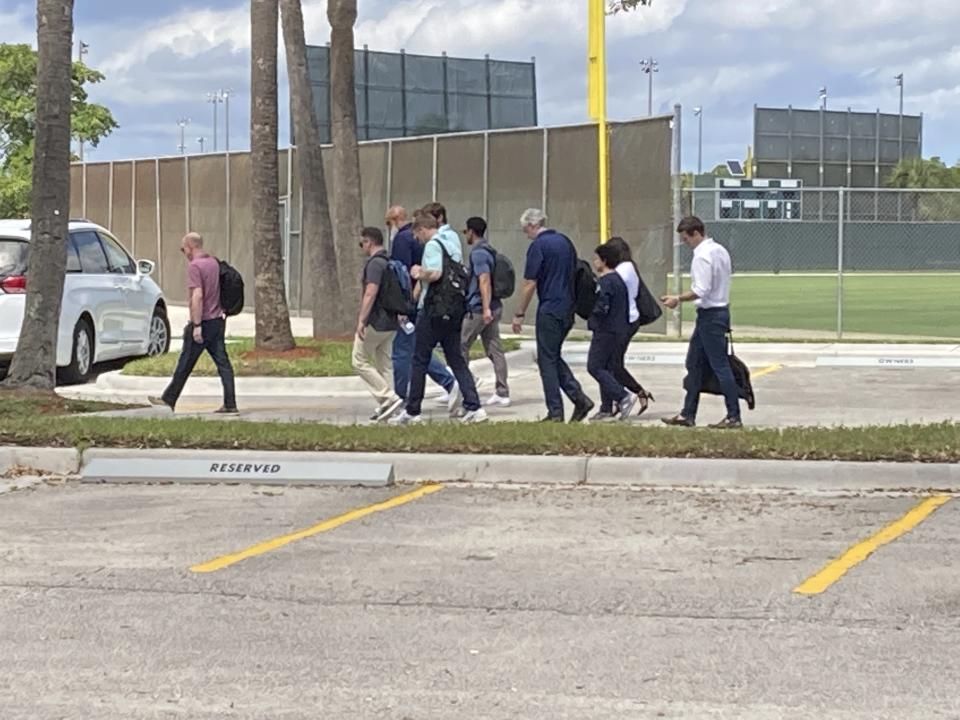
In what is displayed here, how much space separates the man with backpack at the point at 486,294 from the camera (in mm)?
12281

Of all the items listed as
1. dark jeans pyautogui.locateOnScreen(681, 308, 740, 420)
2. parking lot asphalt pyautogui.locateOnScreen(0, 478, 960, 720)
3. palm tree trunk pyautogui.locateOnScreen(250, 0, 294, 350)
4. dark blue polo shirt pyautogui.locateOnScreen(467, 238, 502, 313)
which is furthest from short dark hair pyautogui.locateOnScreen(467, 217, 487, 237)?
palm tree trunk pyautogui.locateOnScreen(250, 0, 294, 350)

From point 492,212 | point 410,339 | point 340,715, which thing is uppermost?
point 492,212

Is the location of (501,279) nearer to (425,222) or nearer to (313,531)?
(425,222)

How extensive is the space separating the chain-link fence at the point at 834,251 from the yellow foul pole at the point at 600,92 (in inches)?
421

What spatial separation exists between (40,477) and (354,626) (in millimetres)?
4731

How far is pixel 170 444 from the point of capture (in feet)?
33.7

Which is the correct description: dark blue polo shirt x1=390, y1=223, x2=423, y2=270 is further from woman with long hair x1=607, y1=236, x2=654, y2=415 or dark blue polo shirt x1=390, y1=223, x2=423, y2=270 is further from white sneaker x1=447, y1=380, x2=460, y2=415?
woman with long hair x1=607, y1=236, x2=654, y2=415

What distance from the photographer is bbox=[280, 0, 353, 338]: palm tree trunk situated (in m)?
19.6

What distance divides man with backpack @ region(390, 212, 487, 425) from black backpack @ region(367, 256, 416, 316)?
12.4 inches

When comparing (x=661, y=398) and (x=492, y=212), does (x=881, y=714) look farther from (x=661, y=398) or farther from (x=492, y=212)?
(x=492, y=212)

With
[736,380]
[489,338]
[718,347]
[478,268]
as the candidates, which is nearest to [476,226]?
[478,268]

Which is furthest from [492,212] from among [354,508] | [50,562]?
[50,562]

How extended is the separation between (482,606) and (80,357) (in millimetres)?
11286

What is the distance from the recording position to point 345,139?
19641mm
